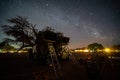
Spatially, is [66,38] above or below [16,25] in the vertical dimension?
below

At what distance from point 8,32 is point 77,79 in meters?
23.5

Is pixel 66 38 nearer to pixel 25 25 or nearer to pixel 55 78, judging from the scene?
pixel 25 25

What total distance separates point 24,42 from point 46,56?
9.21 metres

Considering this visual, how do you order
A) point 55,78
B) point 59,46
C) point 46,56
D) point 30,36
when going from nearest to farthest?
point 55,78 → point 46,56 → point 59,46 → point 30,36

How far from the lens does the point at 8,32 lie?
29031 mm

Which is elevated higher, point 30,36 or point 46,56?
point 30,36

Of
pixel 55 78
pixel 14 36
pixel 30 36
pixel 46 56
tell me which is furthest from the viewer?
pixel 14 36

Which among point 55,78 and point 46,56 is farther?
point 46,56

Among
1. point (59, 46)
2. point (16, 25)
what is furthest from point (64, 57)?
point (16, 25)

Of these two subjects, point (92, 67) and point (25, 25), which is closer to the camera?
point (92, 67)

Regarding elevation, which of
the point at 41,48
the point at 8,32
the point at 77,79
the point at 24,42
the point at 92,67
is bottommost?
the point at 77,79

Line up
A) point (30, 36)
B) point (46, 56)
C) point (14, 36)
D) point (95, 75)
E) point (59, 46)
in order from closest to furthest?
1. point (95, 75)
2. point (46, 56)
3. point (59, 46)
4. point (30, 36)
5. point (14, 36)

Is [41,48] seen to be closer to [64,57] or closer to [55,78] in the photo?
[64,57]

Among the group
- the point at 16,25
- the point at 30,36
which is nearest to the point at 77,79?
the point at 30,36
